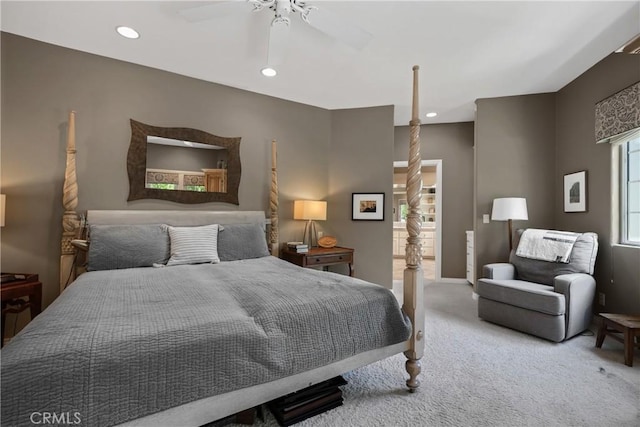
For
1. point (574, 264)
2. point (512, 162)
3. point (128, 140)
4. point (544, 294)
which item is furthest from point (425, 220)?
point (128, 140)

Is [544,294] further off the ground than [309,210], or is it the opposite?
[309,210]

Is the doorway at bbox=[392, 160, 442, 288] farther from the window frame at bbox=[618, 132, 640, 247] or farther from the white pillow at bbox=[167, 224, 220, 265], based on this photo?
the white pillow at bbox=[167, 224, 220, 265]

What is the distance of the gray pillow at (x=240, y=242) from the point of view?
2.99m

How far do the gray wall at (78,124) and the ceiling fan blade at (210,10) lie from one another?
1509mm

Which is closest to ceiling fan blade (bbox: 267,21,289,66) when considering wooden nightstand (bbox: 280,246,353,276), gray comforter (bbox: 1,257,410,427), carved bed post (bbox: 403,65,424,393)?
carved bed post (bbox: 403,65,424,393)

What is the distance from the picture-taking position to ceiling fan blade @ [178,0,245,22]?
1961mm

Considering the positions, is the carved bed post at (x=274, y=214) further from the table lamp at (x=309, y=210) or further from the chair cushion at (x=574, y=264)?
the chair cushion at (x=574, y=264)

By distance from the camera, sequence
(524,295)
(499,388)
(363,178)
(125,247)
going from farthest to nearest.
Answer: (363,178), (524,295), (125,247), (499,388)

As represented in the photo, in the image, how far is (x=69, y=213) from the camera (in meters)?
2.71

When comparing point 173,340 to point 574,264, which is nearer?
point 173,340

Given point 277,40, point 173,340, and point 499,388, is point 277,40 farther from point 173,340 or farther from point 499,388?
point 499,388

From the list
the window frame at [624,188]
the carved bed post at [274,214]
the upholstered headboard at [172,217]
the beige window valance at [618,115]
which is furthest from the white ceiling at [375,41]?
the upholstered headboard at [172,217]

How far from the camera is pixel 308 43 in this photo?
9.06ft

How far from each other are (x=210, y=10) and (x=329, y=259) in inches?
109
